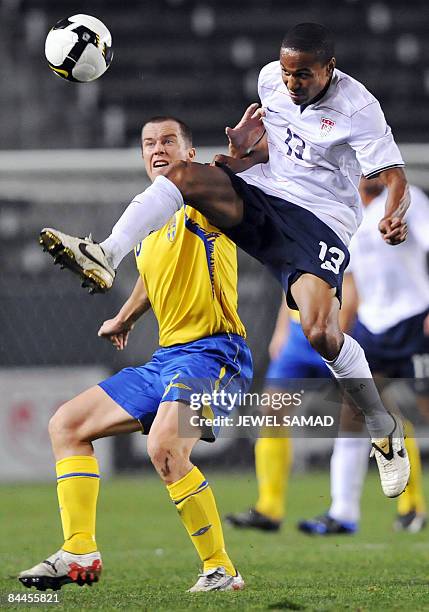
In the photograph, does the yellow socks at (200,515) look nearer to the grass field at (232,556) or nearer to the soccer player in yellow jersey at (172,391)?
the soccer player in yellow jersey at (172,391)

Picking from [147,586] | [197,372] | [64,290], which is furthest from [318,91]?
[64,290]

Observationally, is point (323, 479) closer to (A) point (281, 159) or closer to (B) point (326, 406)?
(B) point (326, 406)

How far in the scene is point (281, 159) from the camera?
4465 millimetres

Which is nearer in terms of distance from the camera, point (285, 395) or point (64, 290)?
point (285, 395)

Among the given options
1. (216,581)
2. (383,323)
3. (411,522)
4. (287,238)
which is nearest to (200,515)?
(216,581)

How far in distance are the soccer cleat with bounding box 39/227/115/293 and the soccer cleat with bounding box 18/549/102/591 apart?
3.49ft

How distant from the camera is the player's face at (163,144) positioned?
443cm

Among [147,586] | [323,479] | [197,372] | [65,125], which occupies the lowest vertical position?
[323,479]

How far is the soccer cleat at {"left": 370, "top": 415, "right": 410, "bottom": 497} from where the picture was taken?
4.45 meters

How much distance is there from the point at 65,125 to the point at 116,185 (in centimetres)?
541

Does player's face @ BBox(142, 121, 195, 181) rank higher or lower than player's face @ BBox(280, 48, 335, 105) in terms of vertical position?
lower

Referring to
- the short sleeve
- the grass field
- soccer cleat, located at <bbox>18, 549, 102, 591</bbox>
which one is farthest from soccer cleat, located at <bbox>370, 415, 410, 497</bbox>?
soccer cleat, located at <bbox>18, 549, 102, 591</bbox>

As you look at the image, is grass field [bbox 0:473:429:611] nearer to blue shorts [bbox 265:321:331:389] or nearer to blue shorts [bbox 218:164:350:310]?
blue shorts [bbox 265:321:331:389]

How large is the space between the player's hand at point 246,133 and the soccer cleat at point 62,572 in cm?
172
